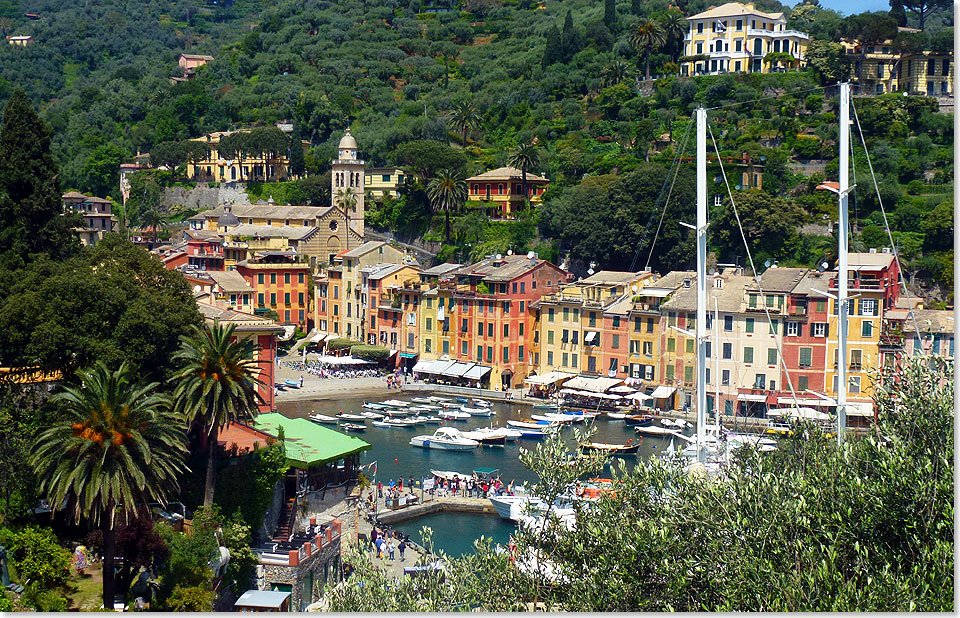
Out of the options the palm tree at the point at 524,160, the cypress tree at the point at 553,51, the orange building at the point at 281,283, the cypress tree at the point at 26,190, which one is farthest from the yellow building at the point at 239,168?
the cypress tree at the point at 26,190

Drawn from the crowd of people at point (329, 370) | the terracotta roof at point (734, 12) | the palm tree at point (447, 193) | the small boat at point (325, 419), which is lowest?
the small boat at point (325, 419)

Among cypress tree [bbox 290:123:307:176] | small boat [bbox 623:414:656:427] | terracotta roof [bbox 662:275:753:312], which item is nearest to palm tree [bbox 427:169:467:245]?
cypress tree [bbox 290:123:307:176]

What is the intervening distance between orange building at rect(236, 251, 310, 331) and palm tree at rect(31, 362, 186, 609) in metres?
51.9

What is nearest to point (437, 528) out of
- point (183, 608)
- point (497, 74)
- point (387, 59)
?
point (183, 608)

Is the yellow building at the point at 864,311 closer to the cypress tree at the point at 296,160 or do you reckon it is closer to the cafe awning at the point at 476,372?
the cafe awning at the point at 476,372

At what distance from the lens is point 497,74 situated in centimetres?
11900

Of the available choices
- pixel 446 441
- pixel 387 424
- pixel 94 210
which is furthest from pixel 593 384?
pixel 94 210

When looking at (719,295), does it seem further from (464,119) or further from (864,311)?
(464,119)

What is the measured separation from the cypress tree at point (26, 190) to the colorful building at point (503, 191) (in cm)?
5001

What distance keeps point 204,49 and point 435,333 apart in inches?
4376

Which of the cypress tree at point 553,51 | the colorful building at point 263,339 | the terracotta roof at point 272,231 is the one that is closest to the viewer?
the colorful building at point 263,339

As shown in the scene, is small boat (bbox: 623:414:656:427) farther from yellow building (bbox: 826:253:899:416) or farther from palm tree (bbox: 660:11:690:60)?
palm tree (bbox: 660:11:690:60)

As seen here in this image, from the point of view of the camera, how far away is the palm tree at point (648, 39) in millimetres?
106000

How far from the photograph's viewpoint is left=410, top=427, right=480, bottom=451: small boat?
55812mm
